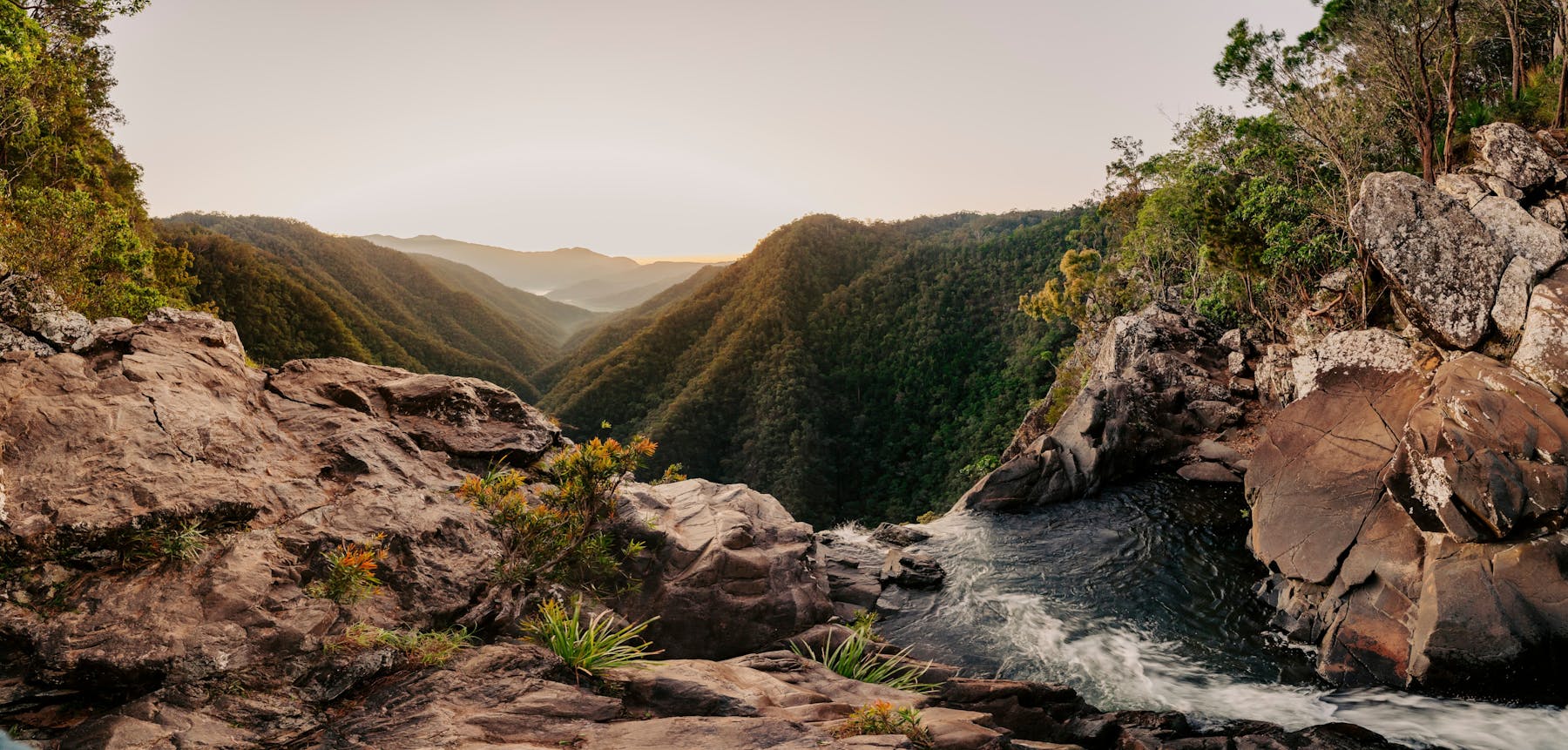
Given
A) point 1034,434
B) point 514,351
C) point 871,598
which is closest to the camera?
point 871,598

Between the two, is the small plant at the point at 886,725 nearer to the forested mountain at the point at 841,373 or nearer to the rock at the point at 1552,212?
the rock at the point at 1552,212

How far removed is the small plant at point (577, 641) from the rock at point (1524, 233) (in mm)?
19497

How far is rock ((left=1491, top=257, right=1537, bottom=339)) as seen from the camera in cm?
1329

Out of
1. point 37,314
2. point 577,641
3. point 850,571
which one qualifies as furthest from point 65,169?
point 850,571

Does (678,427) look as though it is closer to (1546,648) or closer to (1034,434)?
(1034,434)

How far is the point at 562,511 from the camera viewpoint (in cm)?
903

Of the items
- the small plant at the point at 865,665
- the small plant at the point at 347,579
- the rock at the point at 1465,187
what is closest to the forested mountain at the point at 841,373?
the rock at the point at 1465,187

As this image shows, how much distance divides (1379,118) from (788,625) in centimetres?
2583

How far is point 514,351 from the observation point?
347 ft

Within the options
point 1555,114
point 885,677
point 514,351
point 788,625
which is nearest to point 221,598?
point 788,625

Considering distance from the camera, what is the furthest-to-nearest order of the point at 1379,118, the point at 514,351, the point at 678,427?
the point at 514,351 < the point at 678,427 < the point at 1379,118

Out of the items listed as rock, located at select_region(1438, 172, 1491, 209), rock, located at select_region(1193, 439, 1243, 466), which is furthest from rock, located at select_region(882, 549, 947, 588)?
rock, located at select_region(1438, 172, 1491, 209)

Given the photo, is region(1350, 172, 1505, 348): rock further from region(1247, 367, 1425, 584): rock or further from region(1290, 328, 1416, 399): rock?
region(1247, 367, 1425, 584): rock

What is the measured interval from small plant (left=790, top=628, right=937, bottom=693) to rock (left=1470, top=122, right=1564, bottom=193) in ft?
60.9
